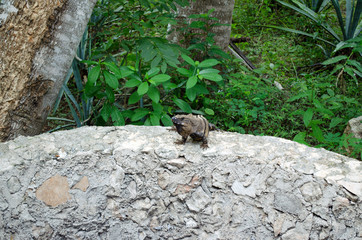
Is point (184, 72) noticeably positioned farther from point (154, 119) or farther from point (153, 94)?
point (154, 119)

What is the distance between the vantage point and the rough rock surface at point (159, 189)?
2035 millimetres

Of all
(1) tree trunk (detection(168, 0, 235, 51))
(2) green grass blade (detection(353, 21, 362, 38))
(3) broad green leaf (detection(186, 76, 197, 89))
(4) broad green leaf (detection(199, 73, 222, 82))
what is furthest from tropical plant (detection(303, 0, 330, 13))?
(3) broad green leaf (detection(186, 76, 197, 89))

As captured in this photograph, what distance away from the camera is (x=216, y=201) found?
2.13m

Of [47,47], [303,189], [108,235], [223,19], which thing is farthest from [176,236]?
[223,19]

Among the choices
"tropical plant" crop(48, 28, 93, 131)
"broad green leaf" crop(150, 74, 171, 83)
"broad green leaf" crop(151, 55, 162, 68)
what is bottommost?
"tropical plant" crop(48, 28, 93, 131)

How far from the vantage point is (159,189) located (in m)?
2.16

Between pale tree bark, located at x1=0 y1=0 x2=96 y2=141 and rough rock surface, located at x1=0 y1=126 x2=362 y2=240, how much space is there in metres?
0.31

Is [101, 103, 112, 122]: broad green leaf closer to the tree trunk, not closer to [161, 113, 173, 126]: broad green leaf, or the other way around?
[161, 113, 173, 126]: broad green leaf

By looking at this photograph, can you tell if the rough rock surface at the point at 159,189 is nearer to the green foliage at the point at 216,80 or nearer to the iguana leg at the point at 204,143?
the iguana leg at the point at 204,143

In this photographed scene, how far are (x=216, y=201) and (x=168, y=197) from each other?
0.98 feet

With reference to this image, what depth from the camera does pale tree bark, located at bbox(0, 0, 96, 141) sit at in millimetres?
2299

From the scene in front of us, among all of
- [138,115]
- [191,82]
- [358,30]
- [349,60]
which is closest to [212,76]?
[191,82]

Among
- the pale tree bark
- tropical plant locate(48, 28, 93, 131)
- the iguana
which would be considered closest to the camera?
the iguana

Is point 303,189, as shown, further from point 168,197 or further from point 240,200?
point 168,197
